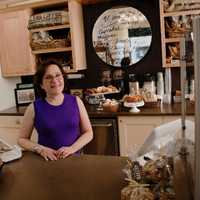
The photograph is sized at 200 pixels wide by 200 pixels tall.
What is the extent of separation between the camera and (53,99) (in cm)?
216

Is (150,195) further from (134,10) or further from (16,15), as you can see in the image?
(16,15)

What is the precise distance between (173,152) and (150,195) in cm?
17

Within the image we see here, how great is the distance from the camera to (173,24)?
3025 mm

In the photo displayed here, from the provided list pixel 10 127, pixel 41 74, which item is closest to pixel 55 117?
pixel 41 74

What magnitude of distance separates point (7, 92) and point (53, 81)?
72.3 inches

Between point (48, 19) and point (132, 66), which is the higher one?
point (48, 19)

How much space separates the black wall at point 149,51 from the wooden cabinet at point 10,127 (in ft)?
3.24

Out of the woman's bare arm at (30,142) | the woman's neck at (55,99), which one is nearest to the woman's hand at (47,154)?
the woman's bare arm at (30,142)

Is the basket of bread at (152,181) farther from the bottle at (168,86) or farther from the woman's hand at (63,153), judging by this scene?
the bottle at (168,86)

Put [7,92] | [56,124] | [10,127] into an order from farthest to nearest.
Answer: [7,92]
[10,127]
[56,124]

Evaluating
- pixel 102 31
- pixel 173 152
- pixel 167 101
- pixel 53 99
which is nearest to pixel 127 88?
pixel 167 101

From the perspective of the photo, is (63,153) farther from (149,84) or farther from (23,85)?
(23,85)

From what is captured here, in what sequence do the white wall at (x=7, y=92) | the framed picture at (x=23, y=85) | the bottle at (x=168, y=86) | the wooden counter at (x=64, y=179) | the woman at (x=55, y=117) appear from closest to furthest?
the wooden counter at (x=64, y=179)
the woman at (x=55, y=117)
the bottle at (x=168, y=86)
the white wall at (x=7, y=92)
the framed picture at (x=23, y=85)

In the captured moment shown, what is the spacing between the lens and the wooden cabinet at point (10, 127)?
3.41 meters
